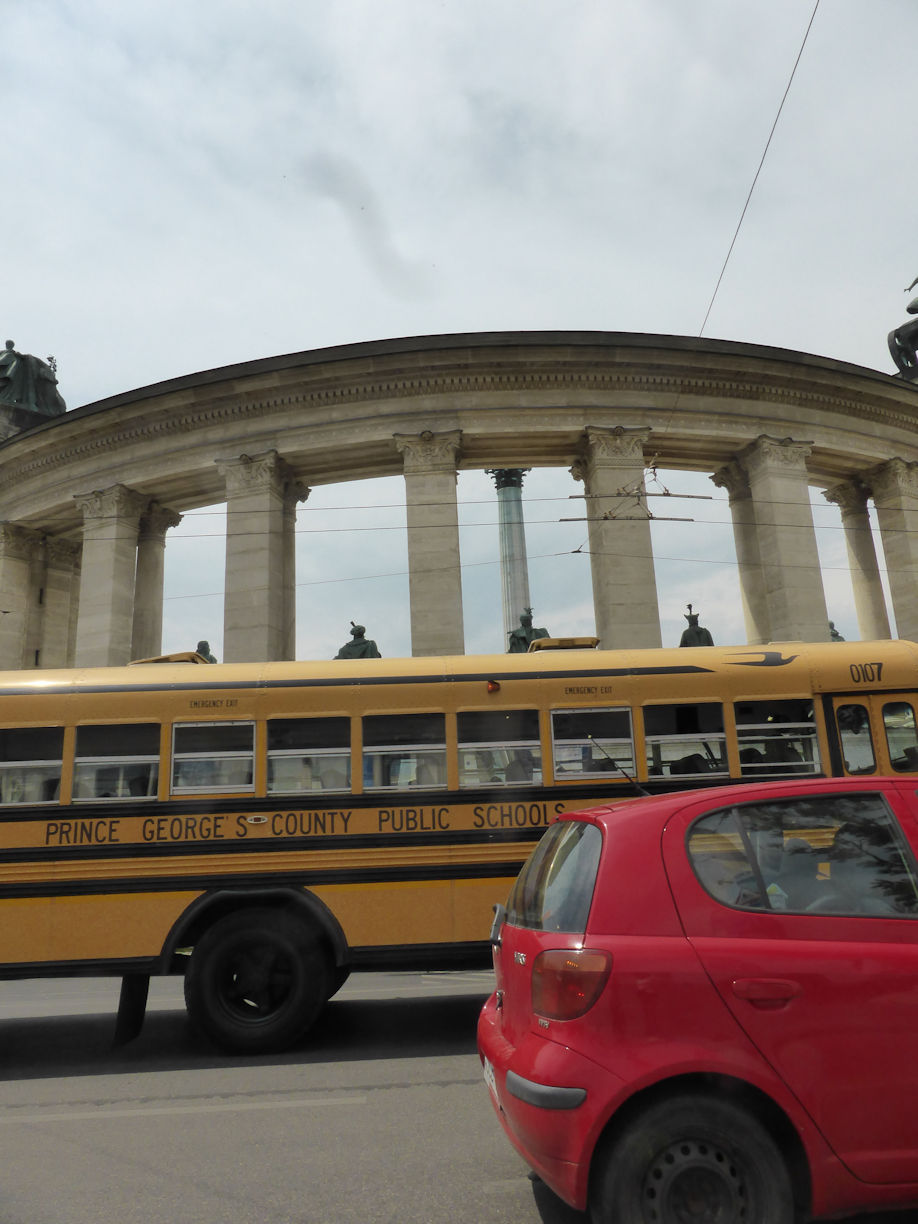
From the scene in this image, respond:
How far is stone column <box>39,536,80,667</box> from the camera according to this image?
34.4m

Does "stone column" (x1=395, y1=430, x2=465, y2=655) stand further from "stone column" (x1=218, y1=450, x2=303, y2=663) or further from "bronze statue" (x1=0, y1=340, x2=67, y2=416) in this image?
"bronze statue" (x1=0, y1=340, x2=67, y2=416)

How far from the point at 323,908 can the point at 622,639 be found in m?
19.1

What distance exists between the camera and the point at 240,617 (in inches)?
1043

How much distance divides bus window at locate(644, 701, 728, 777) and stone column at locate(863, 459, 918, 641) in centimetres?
2452

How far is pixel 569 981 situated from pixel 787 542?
85.5 ft

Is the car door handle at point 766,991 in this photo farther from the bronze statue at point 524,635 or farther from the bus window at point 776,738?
the bronze statue at point 524,635

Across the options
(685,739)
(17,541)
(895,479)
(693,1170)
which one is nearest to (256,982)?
(685,739)

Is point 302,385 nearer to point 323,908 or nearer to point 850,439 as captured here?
point 850,439

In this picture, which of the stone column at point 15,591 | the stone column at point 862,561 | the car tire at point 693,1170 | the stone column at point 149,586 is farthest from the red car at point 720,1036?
the stone column at point 15,591

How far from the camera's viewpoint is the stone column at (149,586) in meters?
31.2

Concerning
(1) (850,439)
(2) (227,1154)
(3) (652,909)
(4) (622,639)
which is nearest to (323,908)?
(2) (227,1154)

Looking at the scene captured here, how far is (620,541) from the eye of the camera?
85.4 ft

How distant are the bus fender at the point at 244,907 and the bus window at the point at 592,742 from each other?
2.39 metres

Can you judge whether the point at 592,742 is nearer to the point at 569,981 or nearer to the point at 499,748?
the point at 499,748
